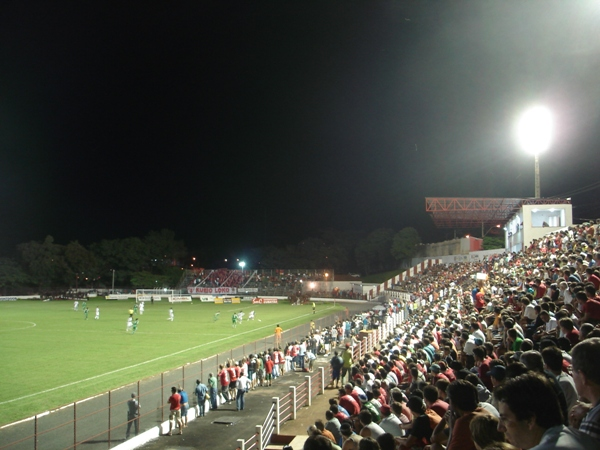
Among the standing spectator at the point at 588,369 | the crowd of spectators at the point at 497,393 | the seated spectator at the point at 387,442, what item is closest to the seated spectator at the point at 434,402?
the crowd of spectators at the point at 497,393

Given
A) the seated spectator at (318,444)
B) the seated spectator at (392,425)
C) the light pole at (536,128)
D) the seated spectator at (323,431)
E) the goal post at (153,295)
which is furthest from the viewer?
the goal post at (153,295)

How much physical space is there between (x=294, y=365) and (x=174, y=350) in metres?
8.14

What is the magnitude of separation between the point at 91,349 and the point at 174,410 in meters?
15.7

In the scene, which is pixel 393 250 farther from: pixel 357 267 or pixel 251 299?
pixel 251 299

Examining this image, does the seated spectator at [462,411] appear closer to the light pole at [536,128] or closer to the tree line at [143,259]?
the light pole at [536,128]

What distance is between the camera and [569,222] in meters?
36.4

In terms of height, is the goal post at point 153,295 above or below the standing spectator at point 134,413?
below

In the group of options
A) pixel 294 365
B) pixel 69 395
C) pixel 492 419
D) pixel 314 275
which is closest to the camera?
pixel 492 419

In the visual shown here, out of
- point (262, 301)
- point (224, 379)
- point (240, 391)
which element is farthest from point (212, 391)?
point (262, 301)

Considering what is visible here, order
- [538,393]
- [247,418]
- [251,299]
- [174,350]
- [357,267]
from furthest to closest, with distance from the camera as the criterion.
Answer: [357,267], [251,299], [174,350], [247,418], [538,393]

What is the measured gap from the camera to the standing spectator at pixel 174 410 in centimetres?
1347

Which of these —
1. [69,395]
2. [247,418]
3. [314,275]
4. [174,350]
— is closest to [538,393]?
[247,418]

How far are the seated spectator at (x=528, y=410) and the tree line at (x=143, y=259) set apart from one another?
310ft

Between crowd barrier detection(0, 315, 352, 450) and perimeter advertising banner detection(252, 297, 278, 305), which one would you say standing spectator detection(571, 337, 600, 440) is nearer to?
crowd barrier detection(0, 315, 352, 450)
